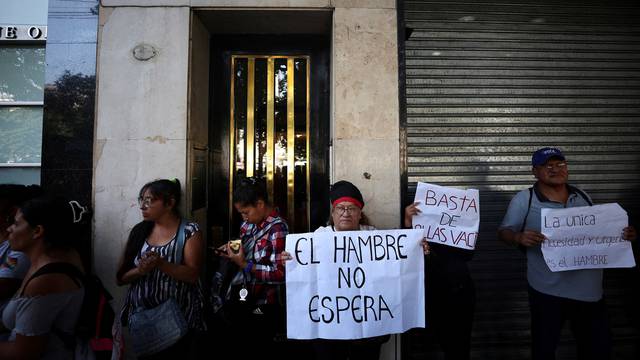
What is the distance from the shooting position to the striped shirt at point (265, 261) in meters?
2.94

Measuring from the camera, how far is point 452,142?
4.34 meters

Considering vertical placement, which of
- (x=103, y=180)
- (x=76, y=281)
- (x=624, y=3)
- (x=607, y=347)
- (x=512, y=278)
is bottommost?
(x=607, y=347)

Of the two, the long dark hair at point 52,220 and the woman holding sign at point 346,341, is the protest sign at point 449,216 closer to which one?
the woman holding sign at point 346,341

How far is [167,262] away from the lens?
2.73 meters

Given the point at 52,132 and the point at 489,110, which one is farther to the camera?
the point at 489,110

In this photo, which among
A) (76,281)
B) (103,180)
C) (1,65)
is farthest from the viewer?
(1,65)

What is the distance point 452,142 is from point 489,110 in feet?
1.96

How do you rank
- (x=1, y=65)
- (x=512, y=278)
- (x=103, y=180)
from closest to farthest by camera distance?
(x=103, y=180) < (x=512, y=278) < (x=1, y=65)

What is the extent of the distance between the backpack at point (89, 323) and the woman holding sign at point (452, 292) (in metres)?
2.25

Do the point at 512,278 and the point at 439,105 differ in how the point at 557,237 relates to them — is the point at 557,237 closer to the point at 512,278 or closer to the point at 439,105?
the point at 512,278

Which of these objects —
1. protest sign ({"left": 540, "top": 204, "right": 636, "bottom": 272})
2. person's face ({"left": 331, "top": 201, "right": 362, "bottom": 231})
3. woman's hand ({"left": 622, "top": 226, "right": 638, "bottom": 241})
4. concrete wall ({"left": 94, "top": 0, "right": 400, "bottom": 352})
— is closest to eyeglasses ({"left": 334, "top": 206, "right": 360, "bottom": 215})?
person's face ({"left": 331, "top": 201, "right": 362, "bottom": 231})

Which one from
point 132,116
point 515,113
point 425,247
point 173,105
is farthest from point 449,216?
point 132,116

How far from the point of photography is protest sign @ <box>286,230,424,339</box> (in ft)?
8.63

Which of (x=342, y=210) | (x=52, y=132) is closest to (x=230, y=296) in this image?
(x=342, y=210)
